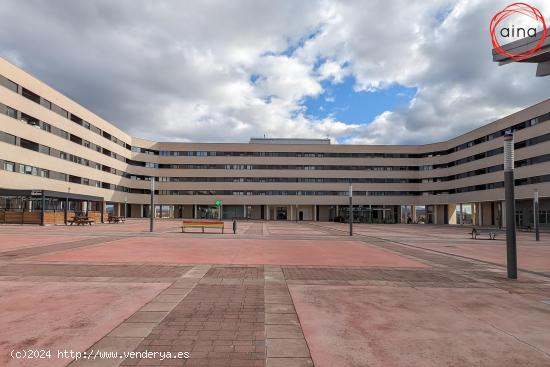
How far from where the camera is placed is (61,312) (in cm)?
571

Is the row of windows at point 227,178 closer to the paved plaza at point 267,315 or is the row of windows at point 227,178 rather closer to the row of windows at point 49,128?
the row of windows at point 49,128

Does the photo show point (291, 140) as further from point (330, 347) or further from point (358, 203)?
point (330, 347)

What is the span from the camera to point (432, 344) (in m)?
4.61

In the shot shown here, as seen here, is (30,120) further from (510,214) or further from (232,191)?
(510,214)

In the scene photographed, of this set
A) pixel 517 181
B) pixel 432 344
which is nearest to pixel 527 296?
pixel 432 344

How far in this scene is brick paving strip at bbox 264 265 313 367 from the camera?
4039mm

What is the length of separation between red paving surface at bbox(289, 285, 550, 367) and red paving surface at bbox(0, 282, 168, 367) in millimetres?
2938

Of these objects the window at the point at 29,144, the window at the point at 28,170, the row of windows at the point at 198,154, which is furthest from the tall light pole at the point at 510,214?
the window at the point at 29,144

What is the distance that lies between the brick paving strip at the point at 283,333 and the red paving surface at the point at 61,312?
226cm

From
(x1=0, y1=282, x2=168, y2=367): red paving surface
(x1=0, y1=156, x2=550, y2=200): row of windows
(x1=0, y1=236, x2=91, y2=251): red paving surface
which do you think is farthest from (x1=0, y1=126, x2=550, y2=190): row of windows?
(x1=0, y1=282, x2=168, y2=367): red paving surface

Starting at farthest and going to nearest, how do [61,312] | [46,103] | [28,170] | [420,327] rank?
[46,103] → [28,170] → [61,312] → [420,327]

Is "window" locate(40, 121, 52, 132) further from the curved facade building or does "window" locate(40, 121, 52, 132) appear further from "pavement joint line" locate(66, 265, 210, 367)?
"pavement joint line" locate(66, 265, 210, 367)

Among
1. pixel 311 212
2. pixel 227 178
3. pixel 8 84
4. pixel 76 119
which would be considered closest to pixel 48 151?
pixel 76 119

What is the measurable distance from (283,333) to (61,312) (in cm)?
366
